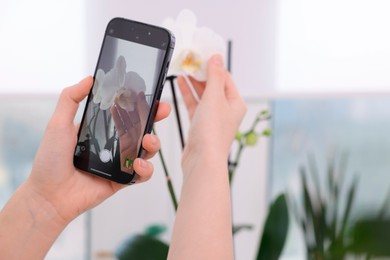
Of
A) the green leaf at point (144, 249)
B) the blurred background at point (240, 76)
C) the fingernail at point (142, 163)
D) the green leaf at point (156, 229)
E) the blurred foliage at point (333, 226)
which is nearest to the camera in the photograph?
the fingernail at point (142, 163)

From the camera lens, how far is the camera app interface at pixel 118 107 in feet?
2.66

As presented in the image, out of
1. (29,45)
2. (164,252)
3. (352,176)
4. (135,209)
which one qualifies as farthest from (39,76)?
(352,176)

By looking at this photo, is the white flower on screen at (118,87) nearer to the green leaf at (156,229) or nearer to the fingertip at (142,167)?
the fingertip at (142,167)

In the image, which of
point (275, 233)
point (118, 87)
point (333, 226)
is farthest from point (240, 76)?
point (118, 87)

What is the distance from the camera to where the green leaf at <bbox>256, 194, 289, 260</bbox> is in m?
1.04

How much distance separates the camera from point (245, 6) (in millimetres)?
1426

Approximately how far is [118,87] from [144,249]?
12.9 inches

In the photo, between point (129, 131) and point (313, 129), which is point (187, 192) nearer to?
point (129, 131)

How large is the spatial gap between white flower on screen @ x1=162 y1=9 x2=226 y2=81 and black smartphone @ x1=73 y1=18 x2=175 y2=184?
66 mm

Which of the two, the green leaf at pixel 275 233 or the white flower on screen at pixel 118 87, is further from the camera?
the green leaf at pixel 275 233

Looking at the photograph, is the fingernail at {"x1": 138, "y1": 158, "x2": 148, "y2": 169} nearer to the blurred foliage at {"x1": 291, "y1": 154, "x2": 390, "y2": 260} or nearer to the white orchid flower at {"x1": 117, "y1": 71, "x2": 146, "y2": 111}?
the white orchid flower at {"x1": 117, "y1": 71, "x2": 146, "y2": 111}

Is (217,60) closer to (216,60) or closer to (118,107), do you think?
(216,60)

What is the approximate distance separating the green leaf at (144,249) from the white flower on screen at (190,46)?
0.98ft

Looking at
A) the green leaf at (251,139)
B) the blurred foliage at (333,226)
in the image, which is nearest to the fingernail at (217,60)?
the green leaf at (251,139)
